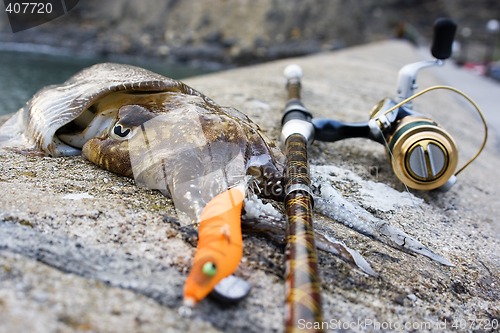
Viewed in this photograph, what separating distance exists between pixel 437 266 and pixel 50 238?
5.28 ft

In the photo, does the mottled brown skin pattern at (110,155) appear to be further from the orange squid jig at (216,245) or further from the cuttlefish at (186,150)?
the orange squid jig at (216,245)

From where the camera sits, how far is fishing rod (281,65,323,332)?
4.53 feet

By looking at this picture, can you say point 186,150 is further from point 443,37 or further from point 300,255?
point 443,37

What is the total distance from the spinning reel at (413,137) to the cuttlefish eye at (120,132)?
1200mm

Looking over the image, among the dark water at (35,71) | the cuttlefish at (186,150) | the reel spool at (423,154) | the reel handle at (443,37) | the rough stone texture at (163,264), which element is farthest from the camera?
the dark water at (35,71)

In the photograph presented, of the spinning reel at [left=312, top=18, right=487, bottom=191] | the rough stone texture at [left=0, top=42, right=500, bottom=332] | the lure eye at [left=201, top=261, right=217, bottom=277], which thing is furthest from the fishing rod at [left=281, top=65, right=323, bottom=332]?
the spinning reel at [left=312, top=18, right=487, bottom=191]

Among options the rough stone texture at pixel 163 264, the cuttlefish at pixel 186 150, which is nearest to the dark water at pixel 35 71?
the cuttlefish at pixel 186 150

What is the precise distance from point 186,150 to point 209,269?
767 millimetres

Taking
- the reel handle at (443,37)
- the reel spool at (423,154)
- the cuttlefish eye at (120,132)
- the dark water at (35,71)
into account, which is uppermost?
the reel handle at (443,37)

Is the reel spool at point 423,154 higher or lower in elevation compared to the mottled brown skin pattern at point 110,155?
lower

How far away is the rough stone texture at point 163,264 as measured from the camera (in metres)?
1.37

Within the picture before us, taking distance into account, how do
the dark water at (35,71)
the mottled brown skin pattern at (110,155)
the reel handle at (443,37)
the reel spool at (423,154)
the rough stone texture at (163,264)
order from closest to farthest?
the rough stone texture at (163,264) → the mottled brown skin pattern at (110,155) → the reel spool at (423,154) → the reel handle at (443,37) → the dark water at (35,71)

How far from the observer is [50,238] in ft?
5.41

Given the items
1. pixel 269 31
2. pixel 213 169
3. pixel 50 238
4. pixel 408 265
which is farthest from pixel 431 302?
pixel 269 31
